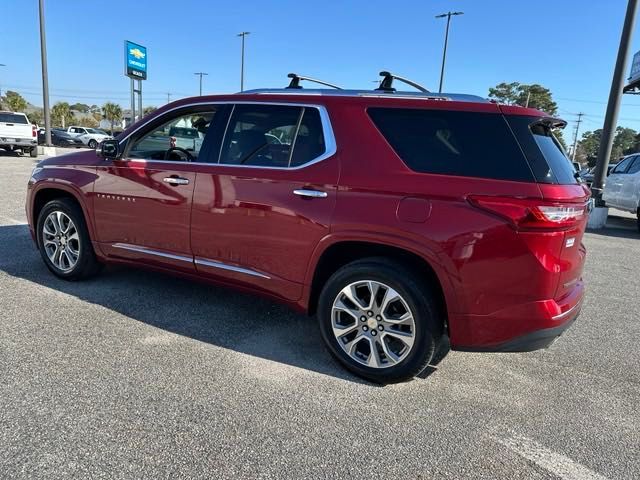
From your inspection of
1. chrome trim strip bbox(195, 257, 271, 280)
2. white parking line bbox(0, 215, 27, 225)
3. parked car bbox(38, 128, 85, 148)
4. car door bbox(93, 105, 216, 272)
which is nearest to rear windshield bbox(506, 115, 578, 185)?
chrome trim strip bbox(195, 257, 271, 280)

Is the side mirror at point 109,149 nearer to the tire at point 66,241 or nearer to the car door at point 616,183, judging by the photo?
the tire at point 66,241

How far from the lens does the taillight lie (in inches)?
102

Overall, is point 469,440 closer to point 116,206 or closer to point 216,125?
point 216,125

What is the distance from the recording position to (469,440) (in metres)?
2.54

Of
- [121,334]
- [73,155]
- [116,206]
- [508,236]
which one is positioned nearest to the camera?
[508,236]

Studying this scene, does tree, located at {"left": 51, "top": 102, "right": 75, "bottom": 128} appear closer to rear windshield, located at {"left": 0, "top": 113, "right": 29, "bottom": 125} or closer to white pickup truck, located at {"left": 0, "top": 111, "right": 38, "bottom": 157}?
rear windshield, located at {"left": 0, "top": 113, "right": 29, "bottom": 125}

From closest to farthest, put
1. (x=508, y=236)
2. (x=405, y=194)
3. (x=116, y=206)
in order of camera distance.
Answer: (x=508, y=236) < (x=405, y=194) < (x=116, y=206)

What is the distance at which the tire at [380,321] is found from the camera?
114 inches

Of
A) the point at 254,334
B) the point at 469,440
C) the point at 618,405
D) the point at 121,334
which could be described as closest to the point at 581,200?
the point at 618,405

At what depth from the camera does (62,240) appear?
15.2 ft

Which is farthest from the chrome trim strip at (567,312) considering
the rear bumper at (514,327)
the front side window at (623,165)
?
the front side window at (623,165)

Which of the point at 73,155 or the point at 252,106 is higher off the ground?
the point at 252,106

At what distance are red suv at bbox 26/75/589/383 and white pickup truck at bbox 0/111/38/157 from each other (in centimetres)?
1942

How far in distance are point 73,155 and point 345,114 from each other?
2928 millimetres
